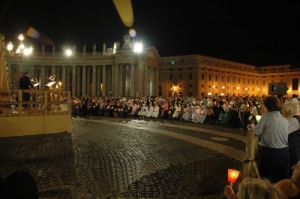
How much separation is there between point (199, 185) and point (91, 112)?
2587cm

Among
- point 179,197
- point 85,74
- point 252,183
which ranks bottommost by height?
point 179,197

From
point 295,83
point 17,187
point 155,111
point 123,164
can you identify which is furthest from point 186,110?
point 295,83

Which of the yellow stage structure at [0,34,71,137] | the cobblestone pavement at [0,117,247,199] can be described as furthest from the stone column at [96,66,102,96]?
the cobblestone pavement at [0,117,247,199]

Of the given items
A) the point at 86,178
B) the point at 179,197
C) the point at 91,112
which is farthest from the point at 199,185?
the point at 91,112

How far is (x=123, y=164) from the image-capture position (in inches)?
355

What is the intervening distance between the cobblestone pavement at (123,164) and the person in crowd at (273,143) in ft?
4.59

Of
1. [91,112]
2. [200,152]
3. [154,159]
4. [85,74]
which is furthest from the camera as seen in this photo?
[85,74]

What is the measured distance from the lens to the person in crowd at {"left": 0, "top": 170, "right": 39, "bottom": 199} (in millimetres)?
1988

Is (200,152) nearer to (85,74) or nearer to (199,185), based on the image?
(199,185)

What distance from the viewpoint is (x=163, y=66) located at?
A: 107 meters

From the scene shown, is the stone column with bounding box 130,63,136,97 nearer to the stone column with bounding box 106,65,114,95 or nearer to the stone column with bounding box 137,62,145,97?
the stone column with bounding box 137,62,145,97

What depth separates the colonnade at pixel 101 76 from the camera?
258ft

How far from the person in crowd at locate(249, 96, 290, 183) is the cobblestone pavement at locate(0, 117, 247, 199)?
55.1 inches

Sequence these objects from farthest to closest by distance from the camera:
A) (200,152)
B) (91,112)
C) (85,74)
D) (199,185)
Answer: (85,74) → (91,112) → (200,152) → (199,185)
